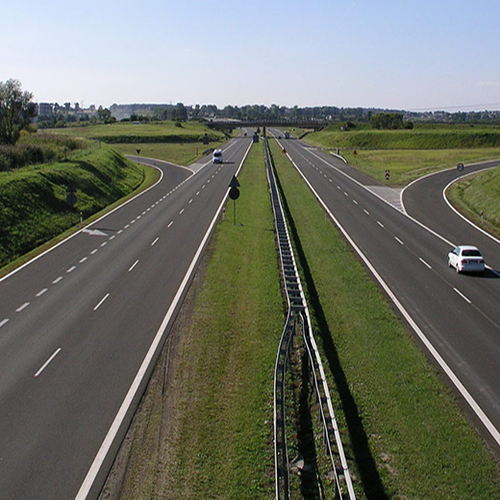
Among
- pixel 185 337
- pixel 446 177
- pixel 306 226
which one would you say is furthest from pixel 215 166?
pixel 185 337

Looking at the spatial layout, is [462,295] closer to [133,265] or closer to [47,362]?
[133,265]

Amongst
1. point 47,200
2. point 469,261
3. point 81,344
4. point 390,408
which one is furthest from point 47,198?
point 390,408

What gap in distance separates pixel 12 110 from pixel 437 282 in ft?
158

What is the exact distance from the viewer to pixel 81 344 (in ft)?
63.9

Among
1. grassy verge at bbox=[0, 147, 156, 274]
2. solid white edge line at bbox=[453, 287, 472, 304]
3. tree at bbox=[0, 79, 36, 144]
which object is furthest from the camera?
tree at bbox=[0, 79, 36, 144]

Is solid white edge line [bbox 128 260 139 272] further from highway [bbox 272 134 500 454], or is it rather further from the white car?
the white car

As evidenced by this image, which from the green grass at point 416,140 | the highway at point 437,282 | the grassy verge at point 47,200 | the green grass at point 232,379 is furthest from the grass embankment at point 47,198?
the green grass at point 416,140

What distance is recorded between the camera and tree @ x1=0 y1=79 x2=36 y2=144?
57375 mm

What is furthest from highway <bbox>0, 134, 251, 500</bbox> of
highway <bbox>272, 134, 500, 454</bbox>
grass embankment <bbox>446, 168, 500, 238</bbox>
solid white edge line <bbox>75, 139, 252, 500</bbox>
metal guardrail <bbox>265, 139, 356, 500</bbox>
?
grass embankment <bbox>446, 168, 500, 238</bbox>

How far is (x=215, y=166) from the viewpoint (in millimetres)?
82000

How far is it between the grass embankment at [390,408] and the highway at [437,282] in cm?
75

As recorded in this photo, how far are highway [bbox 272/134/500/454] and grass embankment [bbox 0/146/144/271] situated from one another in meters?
19.6

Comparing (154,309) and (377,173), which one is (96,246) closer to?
(154,309)

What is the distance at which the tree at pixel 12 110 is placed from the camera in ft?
188
